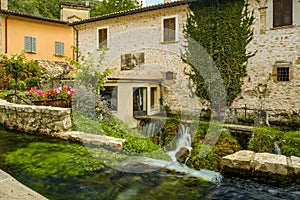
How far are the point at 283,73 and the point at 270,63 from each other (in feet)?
2.27

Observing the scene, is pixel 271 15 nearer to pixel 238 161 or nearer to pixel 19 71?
pixel 238 161

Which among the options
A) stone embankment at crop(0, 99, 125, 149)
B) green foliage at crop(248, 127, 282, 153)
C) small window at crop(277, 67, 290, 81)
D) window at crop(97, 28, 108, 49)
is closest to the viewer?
stone embankment at crop(0, 99, 125, 149)

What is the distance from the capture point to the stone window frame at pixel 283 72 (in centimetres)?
1070

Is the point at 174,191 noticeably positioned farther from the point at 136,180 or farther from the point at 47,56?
the point at 47,56

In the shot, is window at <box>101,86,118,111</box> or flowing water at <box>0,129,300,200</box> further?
window at <box>101,86,118,111</box>

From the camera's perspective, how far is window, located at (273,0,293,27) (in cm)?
1062

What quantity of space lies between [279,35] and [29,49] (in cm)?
1551

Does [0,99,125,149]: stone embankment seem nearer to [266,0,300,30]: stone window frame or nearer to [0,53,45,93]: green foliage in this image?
[0,53,45,93]: green foliage

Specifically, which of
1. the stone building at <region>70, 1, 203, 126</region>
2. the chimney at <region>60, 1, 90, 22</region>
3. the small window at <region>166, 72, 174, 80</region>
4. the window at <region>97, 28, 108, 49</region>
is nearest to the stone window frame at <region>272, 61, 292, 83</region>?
the stone building at <region>70, 1, 203, 126</region>

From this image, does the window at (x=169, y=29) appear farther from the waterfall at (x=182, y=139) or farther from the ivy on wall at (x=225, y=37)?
the waterfall at (x=182, y=139)

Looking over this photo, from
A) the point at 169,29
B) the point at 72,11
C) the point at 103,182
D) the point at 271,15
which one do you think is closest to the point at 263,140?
the point at 271,15

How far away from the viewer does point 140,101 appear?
1176 cm

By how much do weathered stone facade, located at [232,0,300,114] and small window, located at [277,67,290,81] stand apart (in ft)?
0.43

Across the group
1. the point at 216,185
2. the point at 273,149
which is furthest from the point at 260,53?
the point at 216,185
